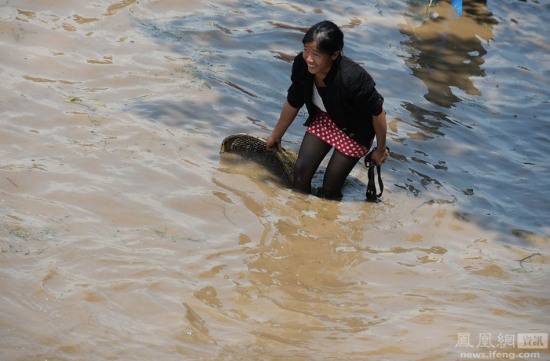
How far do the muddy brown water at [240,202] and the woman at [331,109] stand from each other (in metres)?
0.32

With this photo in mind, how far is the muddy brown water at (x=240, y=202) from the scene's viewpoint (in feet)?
14.0

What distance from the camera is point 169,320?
14.0 ft

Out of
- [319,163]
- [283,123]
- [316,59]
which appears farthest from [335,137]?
[316,59]

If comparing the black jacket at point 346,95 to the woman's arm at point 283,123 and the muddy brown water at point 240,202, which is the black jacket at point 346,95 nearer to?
the woman's arm at point 283,123

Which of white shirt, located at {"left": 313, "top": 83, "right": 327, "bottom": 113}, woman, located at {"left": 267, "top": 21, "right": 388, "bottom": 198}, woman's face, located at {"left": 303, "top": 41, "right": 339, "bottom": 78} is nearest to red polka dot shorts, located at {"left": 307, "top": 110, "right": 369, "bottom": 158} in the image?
woman, located at {"left": 267, "top": 21, "right": 388, "bottom": 198}

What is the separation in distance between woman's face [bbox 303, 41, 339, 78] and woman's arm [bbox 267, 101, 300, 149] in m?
0.54

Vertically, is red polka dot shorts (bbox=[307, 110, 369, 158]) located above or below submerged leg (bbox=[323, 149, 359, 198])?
above

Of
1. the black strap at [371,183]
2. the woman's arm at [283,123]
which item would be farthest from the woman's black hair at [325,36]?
the black strap at [371,183]

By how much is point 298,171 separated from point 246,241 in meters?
1.19

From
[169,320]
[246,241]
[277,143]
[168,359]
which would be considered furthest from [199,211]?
[168,359]

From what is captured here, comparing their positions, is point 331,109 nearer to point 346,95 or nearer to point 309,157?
point 346,95

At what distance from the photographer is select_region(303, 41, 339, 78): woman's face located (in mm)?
5613

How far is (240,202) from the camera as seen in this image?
6008mm

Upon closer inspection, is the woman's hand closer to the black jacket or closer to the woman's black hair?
the black jacket
